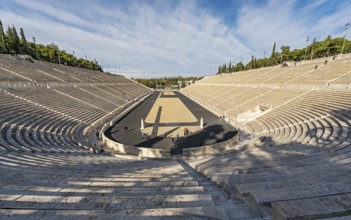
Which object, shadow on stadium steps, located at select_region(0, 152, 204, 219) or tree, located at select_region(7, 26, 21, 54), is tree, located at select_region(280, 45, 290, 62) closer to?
shadow on stadium steps, located at select_region(0, 152, 204, 219)

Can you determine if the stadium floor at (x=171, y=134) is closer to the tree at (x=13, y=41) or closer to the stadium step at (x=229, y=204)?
the stadium step at (x=229, y=204)

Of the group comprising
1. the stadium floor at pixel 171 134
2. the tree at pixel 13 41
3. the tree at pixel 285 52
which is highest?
the tree at pixel 285 52

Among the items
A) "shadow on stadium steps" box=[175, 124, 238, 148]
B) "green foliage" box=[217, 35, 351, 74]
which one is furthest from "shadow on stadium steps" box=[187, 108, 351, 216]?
"green foliage" box=[217, 35, 351, 74]

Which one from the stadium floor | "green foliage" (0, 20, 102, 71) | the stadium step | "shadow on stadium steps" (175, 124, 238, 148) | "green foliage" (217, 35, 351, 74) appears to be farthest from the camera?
"green foliage" (217, 35, 351, 74)

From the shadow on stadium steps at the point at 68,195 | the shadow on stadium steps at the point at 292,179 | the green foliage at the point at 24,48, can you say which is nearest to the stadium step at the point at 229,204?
the shadow on stadium steps at the point at 292,179

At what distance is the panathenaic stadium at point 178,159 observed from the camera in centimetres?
327

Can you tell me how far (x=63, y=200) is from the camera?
3.66 metres

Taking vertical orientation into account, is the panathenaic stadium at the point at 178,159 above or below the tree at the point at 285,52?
below

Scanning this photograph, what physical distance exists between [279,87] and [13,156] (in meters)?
33.4

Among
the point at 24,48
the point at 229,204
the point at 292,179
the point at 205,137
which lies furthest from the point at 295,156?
Answer: the point at 24,48

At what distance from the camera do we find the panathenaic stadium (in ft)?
10.7

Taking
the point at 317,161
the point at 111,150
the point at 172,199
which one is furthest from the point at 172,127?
the point at 172,199

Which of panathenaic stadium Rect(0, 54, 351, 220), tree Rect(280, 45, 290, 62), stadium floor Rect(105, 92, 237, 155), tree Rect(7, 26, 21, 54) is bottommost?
stadium floor Rect(105, 92, 237, 155)

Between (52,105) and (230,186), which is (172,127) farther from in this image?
(230,186)
